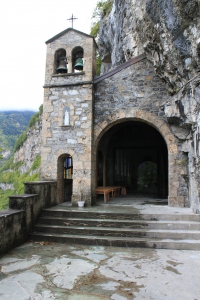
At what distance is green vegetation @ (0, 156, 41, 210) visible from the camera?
32.8 meters

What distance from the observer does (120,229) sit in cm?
548

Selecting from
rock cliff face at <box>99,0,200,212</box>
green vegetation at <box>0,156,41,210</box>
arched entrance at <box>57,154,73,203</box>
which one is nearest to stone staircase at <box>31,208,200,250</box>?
rock cliff face at <box>99,0,200,212</box>

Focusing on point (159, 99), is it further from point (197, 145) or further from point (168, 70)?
point (197, 145)

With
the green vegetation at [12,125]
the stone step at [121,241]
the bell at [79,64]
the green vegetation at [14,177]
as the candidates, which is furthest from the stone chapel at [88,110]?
the green vegetation at [12,125]

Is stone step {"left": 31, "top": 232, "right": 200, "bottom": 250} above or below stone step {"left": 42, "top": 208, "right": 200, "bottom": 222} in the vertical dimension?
below

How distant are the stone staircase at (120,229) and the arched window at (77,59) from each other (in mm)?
Answer: 4717

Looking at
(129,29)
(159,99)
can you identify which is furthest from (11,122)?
(159,99)

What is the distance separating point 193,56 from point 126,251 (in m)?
4.37

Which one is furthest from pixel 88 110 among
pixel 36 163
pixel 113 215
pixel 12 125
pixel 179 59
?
pixel 12 125

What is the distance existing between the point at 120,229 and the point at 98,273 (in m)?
1.83

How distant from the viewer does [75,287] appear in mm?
3299

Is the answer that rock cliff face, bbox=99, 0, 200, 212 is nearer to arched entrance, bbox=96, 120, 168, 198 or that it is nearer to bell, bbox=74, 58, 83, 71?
bell, bbox=74, 58, 83, 71

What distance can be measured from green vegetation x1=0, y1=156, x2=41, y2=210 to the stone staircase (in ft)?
85.4

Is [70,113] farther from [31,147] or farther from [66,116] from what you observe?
[31,147]
